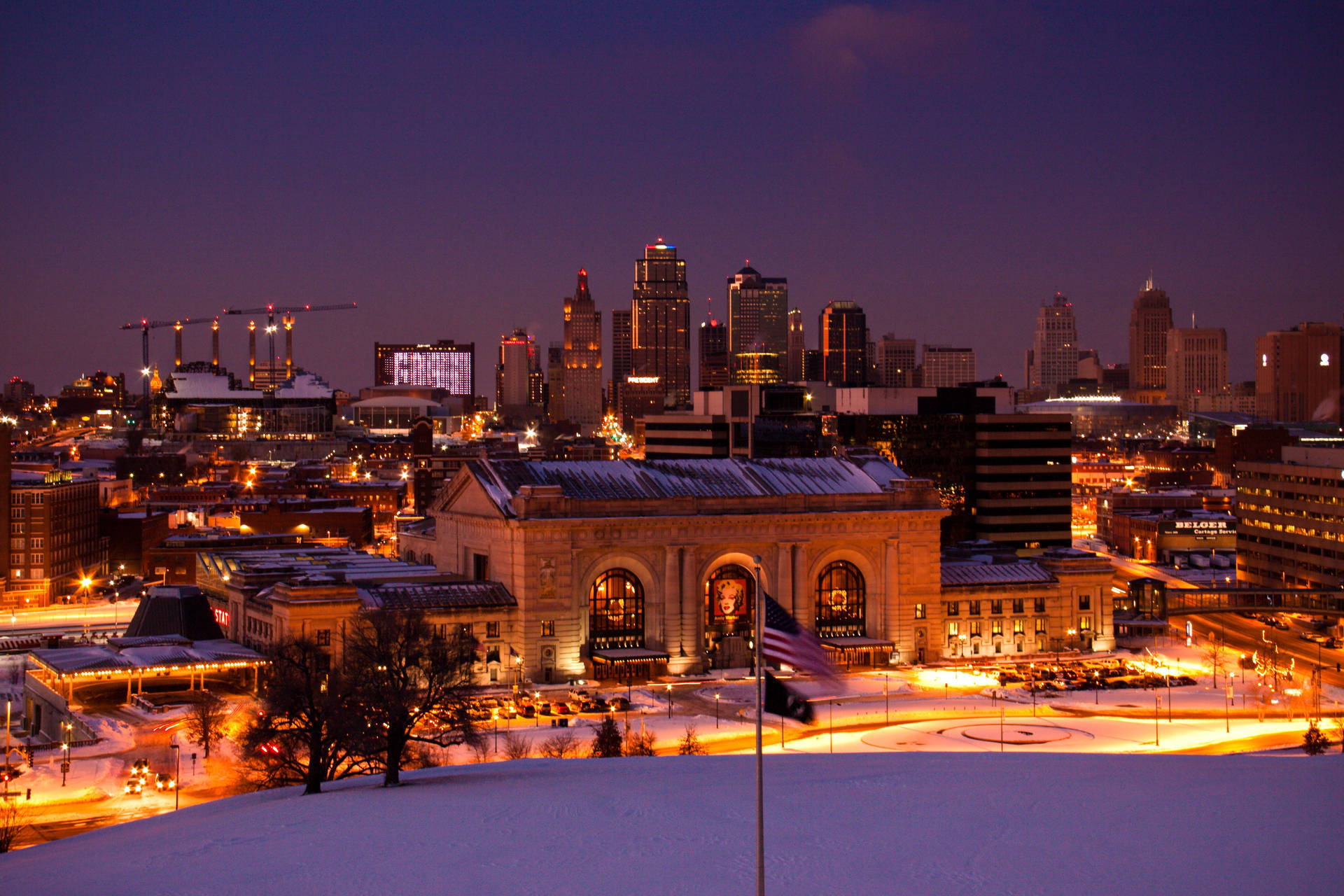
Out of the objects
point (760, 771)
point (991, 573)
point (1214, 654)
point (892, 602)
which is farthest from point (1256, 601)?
point (760, 771)

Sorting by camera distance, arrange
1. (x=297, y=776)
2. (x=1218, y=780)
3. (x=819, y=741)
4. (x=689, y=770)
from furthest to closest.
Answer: (x=819, y=741)
(x=297, y=776)
(x=689, y=770)
(x=1218, y=780)

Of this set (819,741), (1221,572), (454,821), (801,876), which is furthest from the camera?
(1221,572)

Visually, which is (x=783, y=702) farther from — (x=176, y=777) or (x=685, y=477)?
(x=685, y=477)

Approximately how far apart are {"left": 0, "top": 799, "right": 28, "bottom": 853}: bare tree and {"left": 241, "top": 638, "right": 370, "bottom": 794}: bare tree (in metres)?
8.50

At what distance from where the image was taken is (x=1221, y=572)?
17162 cm

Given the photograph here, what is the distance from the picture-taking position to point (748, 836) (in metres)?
41.0

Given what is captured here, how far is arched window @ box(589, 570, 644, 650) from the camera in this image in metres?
97.6

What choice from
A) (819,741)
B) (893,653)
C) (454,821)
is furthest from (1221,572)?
(454,821)

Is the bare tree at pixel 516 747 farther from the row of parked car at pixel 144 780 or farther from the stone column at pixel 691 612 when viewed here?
the stone column at pixel 691 612

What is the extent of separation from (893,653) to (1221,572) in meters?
84.0

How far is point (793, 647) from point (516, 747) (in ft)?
107

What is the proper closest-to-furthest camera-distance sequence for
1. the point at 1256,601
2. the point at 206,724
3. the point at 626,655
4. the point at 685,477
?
the point at 206,724 < the point at 626,655 < the point at 685,477 < the point at 1256,601

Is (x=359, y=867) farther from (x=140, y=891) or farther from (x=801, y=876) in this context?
(x=801, y=876)

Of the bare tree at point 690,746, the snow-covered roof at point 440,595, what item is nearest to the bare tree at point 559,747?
the bare tree at point 690,746
